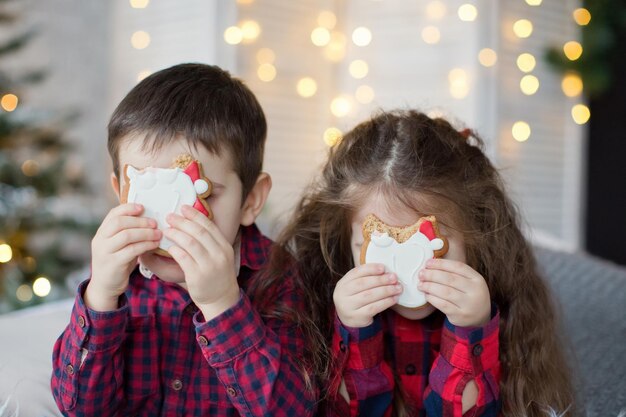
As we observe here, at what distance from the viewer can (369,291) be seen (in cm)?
102

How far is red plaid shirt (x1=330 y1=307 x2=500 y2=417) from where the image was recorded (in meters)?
1.06

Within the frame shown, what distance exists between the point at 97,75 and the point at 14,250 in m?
1.26

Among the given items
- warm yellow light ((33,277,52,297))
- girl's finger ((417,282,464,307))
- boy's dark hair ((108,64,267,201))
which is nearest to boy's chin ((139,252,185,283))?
boy's dark hair ((108,64,267,201))

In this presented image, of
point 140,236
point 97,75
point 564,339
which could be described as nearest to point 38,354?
point 140,236

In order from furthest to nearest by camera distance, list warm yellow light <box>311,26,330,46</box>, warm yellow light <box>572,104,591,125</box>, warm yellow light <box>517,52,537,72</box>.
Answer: warm yellow light <box>572,104,591,125</box> < warm yellow light <box>311,26,330,46</box> < warm yellow light <box>517,52,537,72</box>

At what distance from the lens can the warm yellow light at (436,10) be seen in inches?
119

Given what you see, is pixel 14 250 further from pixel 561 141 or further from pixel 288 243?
pixel 561 141

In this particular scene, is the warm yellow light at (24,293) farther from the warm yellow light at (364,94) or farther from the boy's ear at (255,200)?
the warm yellow light at (364,94)

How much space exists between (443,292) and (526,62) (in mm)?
2418

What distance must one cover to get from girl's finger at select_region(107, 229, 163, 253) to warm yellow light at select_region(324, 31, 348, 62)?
249 cm

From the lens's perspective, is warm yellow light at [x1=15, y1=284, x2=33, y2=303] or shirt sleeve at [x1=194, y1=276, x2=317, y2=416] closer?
shirt sleeve at [x1=194, y1=276, x2=317, y2=416]

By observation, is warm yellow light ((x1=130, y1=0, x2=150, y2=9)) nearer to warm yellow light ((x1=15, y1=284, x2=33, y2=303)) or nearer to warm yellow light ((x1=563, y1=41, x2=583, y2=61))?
warm yellow light ((x1=15, y1=284, x2=33, y2=303))

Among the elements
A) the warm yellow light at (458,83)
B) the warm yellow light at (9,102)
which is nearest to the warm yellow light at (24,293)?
the warm yellow light at (9,102)

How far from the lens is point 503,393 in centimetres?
117
